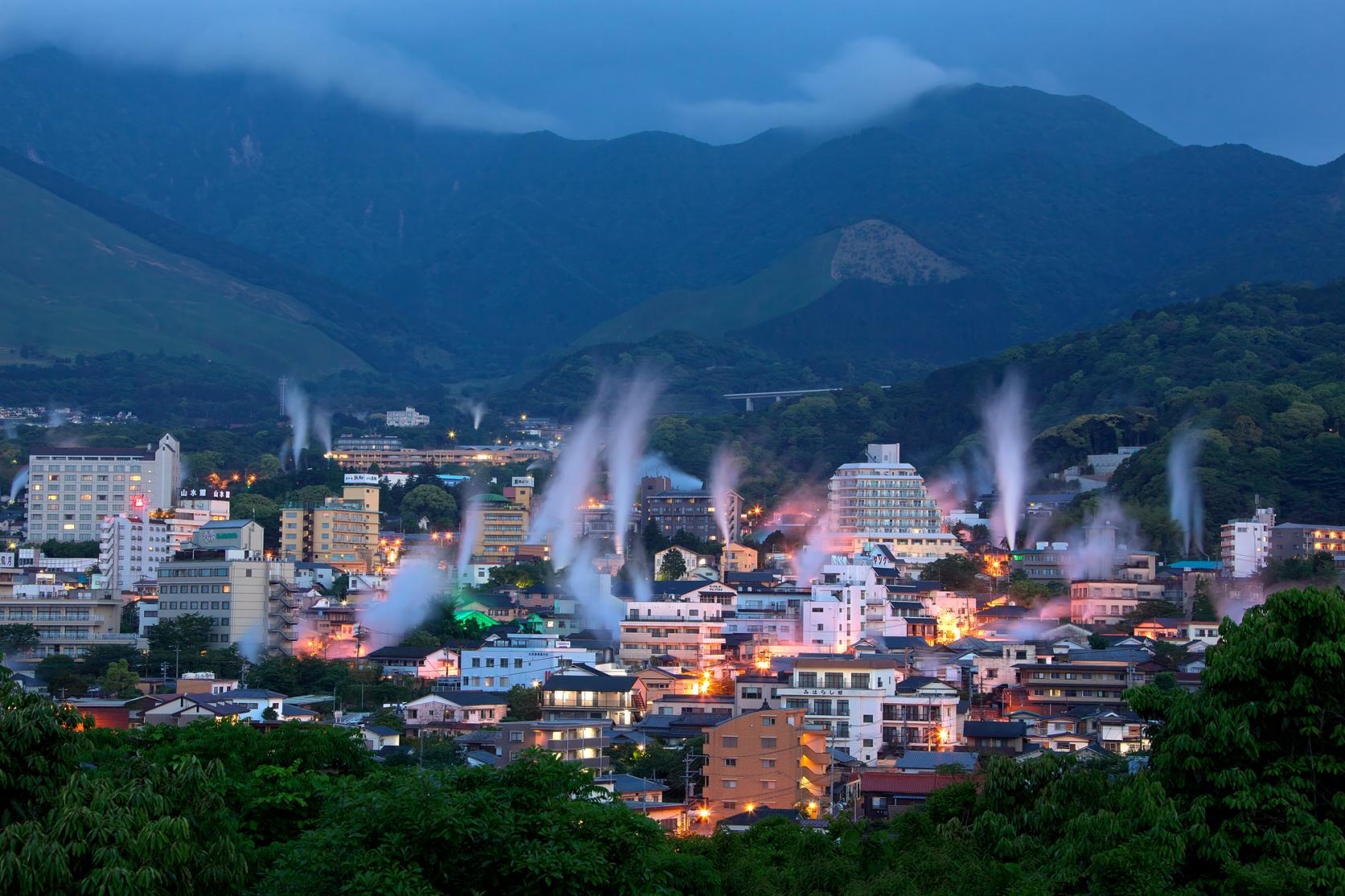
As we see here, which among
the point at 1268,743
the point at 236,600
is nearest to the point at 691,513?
the point at 236,600

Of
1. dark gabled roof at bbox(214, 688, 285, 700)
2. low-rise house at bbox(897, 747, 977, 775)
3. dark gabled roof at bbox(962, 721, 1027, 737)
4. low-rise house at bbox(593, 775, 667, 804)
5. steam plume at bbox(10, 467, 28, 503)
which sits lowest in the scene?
low-rise house at bbox(593, 775, 667, 804)

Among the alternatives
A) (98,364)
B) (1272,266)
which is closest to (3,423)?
(98,364)

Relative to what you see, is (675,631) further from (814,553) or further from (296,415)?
(296,415)

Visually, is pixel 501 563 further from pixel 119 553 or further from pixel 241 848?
pixel 241 848

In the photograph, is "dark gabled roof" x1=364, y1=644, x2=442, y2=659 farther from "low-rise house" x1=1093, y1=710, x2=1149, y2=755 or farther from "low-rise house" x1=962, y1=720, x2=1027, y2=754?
"low-rise house" x1=1093, y1=710, x2=1149, y2=755

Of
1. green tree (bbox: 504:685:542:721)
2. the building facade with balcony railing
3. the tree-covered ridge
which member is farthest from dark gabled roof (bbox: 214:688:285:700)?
the tree-covered ridge
